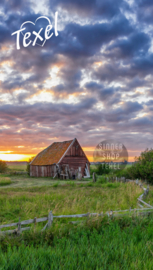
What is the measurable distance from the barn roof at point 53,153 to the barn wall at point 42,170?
0.75m

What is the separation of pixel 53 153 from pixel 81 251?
34.1 meters

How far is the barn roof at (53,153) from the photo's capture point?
36728mm

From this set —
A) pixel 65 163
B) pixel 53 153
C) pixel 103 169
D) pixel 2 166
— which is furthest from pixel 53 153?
pixel 2 166

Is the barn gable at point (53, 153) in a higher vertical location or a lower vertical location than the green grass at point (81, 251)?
higher

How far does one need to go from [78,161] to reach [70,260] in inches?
1266

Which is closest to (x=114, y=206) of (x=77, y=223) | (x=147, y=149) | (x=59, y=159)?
(x=77, y=223)

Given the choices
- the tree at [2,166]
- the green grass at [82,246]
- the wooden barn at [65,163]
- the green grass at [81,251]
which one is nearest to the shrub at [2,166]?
the tree at [2,166]

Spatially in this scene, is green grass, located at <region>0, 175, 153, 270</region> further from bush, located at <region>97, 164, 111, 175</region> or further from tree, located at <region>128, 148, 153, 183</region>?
bush, located at <region>97, 164, 111, 175</region>

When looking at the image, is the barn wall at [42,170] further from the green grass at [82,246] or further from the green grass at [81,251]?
the green grass at [81,251]

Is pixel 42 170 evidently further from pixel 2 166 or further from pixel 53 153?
pixel 2 166

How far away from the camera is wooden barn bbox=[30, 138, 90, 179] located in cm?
3506

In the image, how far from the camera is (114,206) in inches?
469

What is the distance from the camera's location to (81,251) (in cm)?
583

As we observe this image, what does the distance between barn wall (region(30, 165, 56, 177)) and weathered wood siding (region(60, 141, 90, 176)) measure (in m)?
2.68
